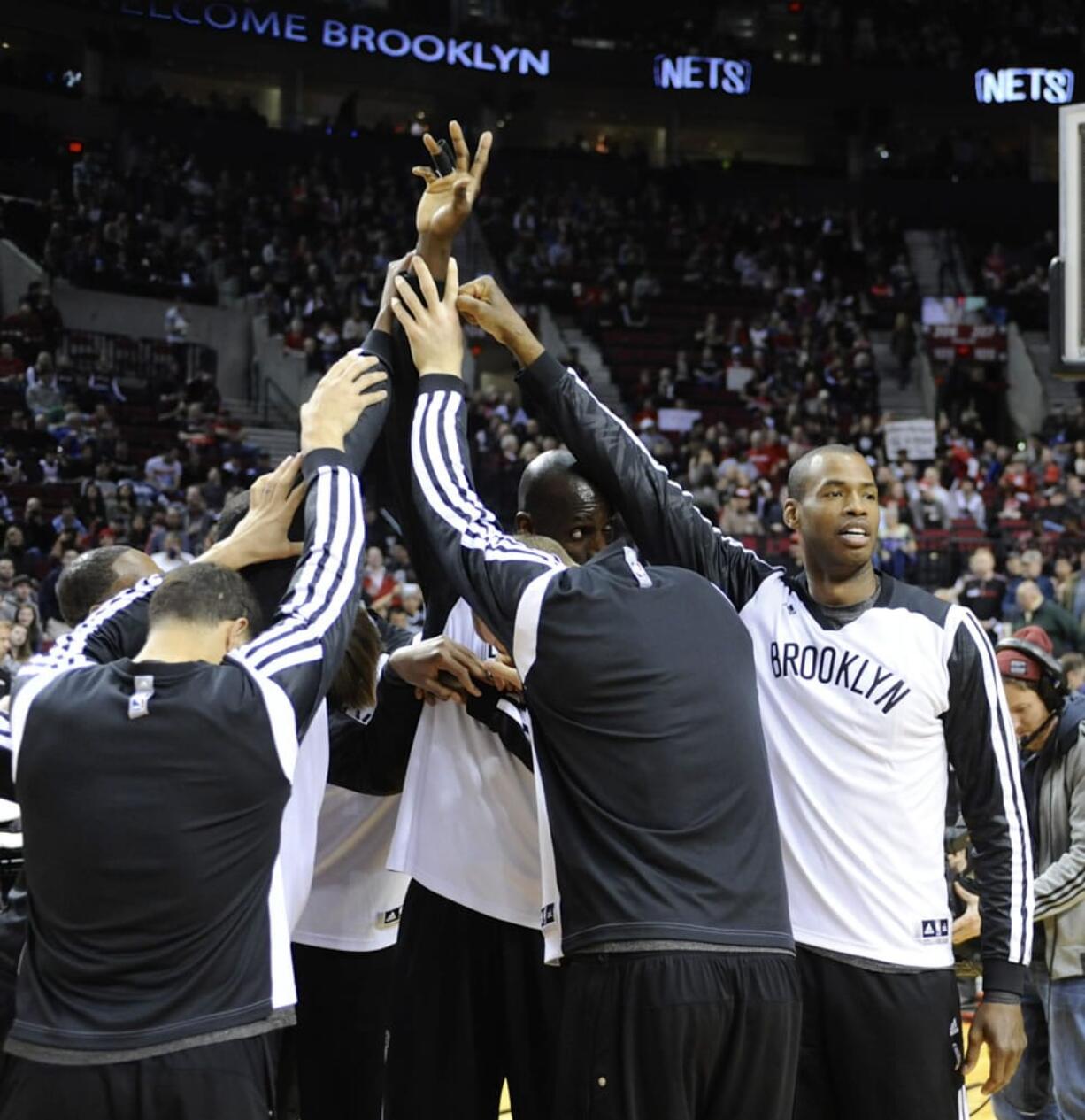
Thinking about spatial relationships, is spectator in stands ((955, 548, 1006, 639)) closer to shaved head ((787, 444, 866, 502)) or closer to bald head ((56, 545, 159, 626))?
shaved head ((787, 444, 866, 502))

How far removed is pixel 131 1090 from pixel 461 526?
4.40 ft

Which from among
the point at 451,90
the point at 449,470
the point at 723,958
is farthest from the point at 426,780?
the point at 451,90

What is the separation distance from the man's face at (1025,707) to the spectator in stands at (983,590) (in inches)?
356

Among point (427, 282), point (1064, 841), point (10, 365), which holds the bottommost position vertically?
point (1064, 841)

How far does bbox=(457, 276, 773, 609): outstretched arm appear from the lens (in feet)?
12.7

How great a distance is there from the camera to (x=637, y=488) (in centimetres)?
388

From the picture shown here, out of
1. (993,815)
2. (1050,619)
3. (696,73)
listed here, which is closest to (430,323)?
(993,815)

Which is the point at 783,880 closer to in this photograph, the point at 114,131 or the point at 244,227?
the point at 244,227

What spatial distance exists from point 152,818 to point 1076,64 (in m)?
34.2

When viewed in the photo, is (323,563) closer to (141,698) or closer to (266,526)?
(266,526)

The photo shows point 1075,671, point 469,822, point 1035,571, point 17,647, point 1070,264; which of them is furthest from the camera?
point 1035,571

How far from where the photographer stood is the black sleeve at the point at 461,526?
326 cm

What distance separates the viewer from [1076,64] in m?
32.9

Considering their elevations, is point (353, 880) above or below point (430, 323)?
below
